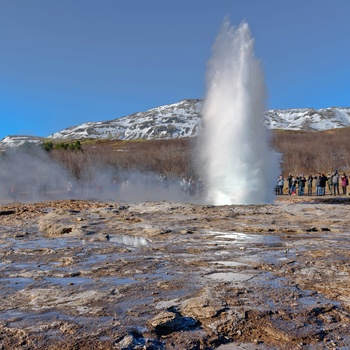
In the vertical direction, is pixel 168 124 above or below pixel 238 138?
above

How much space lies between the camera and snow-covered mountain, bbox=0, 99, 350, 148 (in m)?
152

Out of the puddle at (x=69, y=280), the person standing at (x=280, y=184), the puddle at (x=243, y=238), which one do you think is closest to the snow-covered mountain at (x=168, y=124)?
the person standing at (x=280, y=184)

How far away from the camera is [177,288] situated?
13.9ft

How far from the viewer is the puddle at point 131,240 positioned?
7.13 metres

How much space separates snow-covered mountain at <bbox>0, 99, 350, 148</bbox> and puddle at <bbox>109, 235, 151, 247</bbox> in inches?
5290

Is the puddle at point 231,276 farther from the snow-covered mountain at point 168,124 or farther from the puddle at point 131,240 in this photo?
the snow-covered mountain at point 168,124

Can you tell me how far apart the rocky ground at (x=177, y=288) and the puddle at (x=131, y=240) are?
0.02 metres

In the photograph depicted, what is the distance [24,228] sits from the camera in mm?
9672

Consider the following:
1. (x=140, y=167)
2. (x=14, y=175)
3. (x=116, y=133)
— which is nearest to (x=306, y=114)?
(x=116, y=133)

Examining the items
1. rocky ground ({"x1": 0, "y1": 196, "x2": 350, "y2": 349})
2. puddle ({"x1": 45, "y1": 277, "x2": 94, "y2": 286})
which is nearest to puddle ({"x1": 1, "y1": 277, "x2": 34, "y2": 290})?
rocky ground ({"x1": 0, "y1": 196, "x2": 350, "y2": 349})

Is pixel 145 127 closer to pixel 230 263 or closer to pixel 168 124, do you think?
pixel 168 124

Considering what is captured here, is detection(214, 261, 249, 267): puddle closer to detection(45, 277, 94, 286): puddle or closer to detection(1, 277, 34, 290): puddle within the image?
detection(45, 277, 94, 286): puddle

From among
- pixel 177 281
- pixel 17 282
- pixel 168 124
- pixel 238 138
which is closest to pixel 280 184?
pixel 238 138

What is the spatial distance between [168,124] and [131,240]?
154687mm
